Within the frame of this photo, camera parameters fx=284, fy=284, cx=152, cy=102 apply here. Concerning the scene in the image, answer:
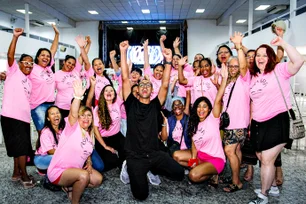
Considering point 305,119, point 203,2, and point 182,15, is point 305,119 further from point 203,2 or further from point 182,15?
point 182,15

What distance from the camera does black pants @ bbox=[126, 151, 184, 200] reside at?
9.52 ft

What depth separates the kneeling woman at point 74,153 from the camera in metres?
2.60

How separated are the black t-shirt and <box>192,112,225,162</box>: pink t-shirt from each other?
57 centimetres

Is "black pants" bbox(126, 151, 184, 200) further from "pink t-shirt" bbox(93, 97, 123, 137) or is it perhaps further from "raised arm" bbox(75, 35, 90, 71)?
"raised arm" bbox(75, 35, 90, 71)

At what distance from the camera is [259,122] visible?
9.11 feet

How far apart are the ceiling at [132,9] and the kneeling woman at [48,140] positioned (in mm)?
10014

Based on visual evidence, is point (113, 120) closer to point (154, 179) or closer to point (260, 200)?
point (154, 179)

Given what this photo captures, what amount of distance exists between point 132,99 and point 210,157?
1100 millimetres

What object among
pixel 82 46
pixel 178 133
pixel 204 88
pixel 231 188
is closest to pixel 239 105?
pixel 204 88

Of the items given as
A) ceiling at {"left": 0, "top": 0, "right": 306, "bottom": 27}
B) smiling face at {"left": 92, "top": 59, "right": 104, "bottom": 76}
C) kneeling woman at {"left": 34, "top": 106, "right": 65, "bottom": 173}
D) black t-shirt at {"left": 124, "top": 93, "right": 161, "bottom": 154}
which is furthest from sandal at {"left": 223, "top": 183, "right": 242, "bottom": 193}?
ceiling at {"left": 0, "top": 0, "right": 306, "bottom": 27}

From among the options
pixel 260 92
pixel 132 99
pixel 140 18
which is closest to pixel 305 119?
pixel 260 92

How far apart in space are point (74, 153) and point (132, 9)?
12.0m

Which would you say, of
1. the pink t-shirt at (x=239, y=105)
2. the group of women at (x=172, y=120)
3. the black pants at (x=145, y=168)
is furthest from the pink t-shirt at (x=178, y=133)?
the pink t-shirt at (x=239, y=105)

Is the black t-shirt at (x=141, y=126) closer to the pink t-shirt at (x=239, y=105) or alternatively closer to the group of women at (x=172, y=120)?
the group of women at (x=172, y=120)
